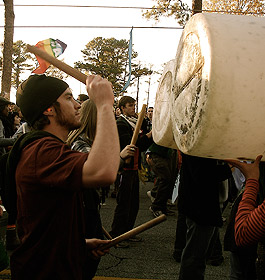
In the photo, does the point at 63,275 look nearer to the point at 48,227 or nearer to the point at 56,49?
the point at 48,227

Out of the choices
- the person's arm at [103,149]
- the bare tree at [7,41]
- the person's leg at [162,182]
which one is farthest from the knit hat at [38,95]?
the bare tree at [7,41]

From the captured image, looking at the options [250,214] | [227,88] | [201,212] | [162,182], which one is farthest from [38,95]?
[162,182]

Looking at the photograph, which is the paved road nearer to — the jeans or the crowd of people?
the jeans

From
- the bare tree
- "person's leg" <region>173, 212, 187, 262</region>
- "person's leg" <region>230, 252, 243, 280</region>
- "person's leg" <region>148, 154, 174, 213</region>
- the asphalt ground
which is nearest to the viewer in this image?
"person's leg" <region>230, 252, 243, 280</region>

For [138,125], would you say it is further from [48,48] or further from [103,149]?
[103,149]

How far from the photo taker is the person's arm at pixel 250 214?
1595mm

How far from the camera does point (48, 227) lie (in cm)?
151

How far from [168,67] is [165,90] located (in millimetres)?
163

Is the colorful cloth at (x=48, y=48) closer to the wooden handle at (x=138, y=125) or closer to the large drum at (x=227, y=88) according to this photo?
the large drum at (x=227, y=88)

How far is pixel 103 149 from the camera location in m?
1.33

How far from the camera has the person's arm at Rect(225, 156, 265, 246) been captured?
159 centimetres

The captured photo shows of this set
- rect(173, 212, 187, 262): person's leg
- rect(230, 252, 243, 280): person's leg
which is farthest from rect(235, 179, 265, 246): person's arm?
rect(173, 212, 187, 262): person's leg

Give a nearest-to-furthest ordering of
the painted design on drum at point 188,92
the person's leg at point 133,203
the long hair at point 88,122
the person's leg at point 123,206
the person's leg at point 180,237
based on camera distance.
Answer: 1. the painted design on drum at point 188,92
2. the long hair at point 88,122
3. the person's leg at point 180,237
4. the person's leg at point 123,206
5. the person's leg at point 133,203

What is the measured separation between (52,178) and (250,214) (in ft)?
3.03
